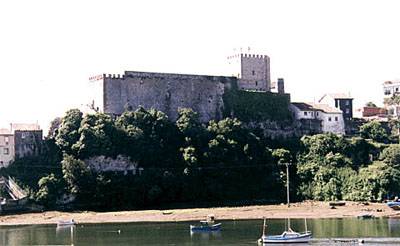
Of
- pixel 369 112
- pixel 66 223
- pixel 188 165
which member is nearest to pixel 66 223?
pixel 66 223

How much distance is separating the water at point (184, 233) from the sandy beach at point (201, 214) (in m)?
2.49

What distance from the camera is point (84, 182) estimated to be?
74688 millimetres

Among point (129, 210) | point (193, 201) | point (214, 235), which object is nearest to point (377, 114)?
point (193, 201)

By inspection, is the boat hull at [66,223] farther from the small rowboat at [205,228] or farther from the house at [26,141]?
the house at [26,141]

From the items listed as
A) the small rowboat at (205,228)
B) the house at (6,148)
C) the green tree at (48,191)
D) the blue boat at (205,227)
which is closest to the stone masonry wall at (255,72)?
the green tree at (48,191)

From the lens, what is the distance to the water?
181ft

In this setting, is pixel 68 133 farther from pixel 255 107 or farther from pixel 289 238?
pixel 289 238

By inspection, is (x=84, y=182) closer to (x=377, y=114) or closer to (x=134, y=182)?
(x=134, y=182)

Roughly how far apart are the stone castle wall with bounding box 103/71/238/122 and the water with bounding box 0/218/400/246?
1975 centimetres

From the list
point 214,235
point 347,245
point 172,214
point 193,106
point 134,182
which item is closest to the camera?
point 347,245

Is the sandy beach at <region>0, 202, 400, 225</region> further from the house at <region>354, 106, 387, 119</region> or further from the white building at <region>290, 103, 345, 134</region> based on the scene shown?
the house at <region>354, 106, 387, 119</region>

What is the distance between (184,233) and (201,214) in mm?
11874

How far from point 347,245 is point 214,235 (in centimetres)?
1144

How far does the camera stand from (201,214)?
236ft
